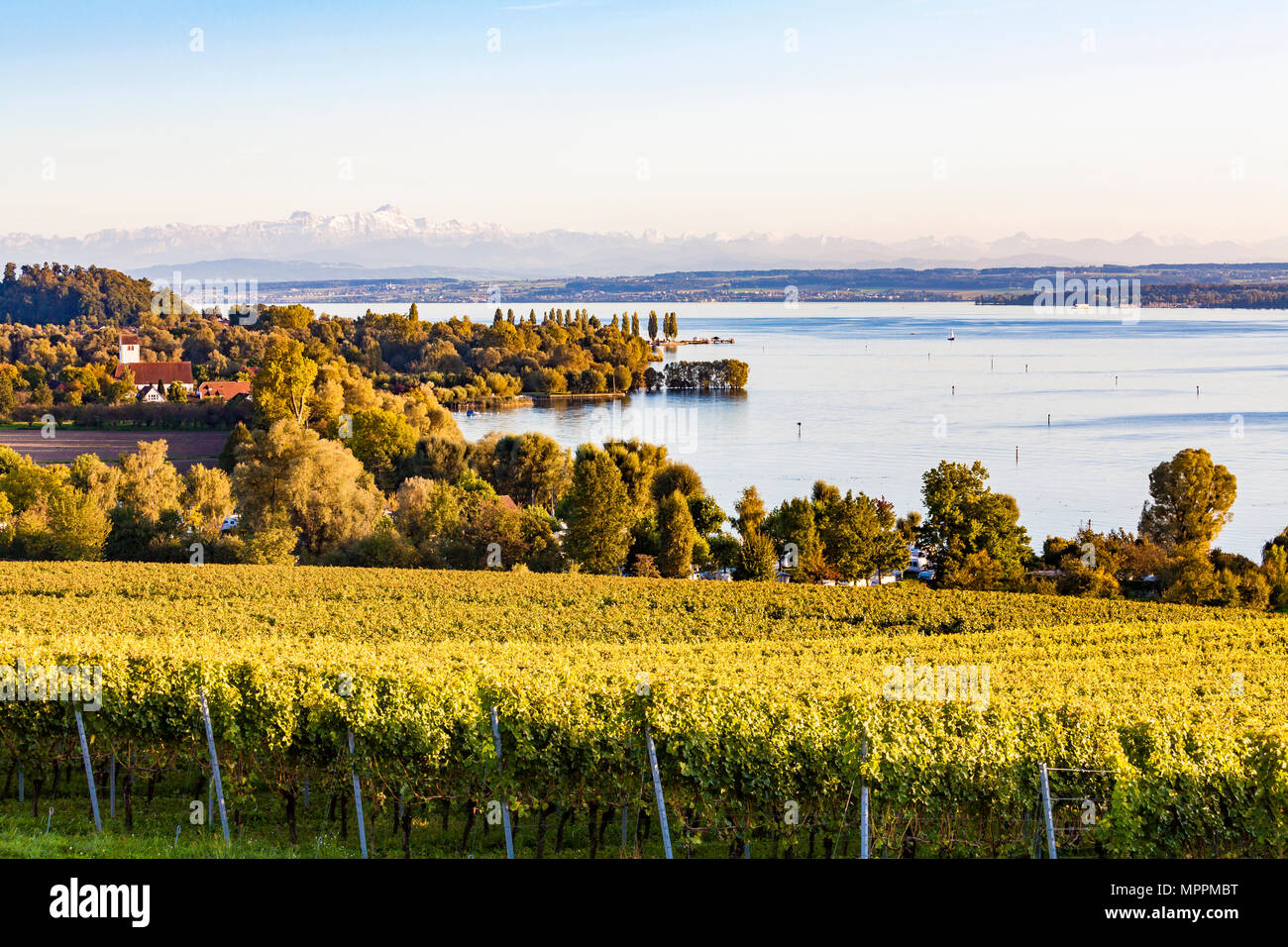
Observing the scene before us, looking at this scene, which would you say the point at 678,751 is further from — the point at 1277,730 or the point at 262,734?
the point at 1277,730

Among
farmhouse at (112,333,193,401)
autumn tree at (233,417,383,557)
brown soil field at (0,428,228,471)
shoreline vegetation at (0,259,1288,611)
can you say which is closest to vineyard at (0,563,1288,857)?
shoreline vegetation at (0,259,1288,611)

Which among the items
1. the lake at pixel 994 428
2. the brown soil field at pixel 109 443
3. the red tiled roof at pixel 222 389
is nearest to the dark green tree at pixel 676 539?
the lake at pixel 994 428

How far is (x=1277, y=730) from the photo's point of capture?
15195 mm

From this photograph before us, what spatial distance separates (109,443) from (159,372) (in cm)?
3091

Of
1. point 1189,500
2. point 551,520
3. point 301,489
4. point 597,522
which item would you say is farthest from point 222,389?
point 1189,500

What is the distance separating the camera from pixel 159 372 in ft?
398

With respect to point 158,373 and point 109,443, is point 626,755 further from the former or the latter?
point 158,373

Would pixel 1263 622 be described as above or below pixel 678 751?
below
